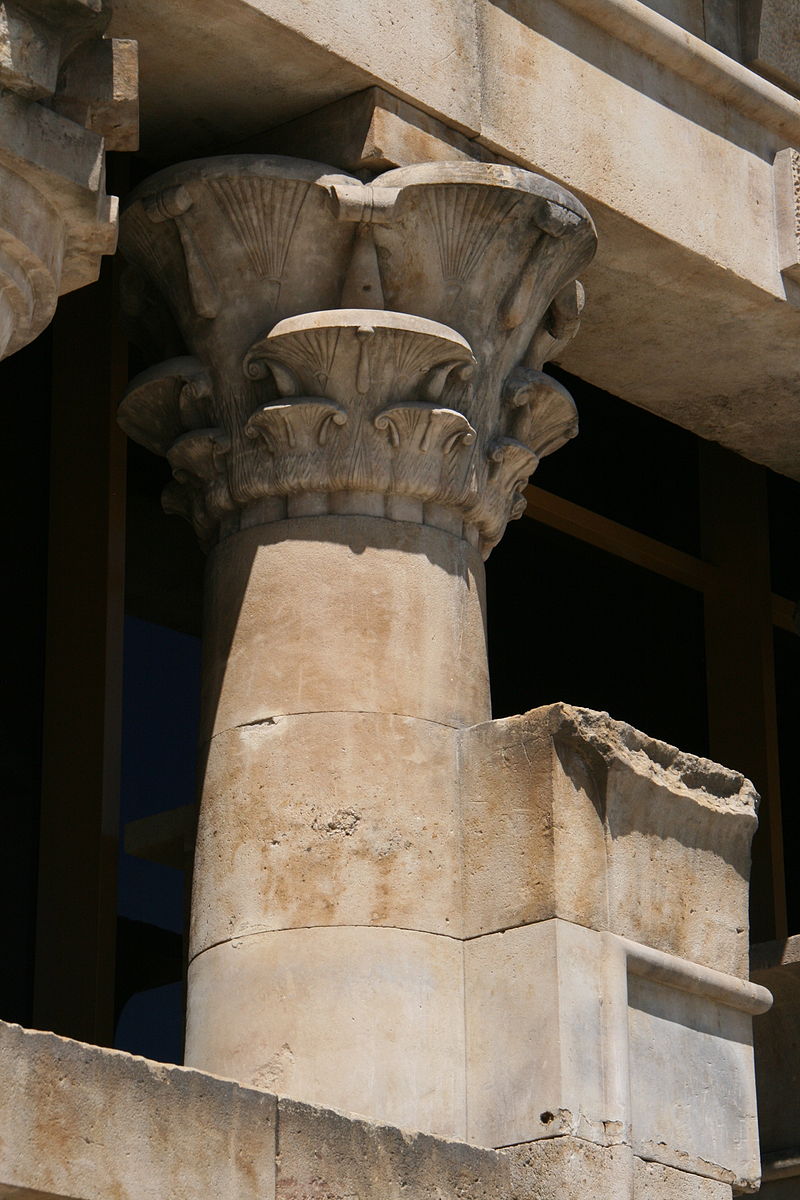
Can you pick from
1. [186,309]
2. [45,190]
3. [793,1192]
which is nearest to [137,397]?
[186,309]

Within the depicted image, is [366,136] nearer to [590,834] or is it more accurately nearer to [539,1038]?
[590,834]

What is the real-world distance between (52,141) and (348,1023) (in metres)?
2.35

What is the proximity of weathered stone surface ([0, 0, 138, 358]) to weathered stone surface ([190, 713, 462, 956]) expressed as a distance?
52.9 inches

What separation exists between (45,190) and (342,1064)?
2.32 m

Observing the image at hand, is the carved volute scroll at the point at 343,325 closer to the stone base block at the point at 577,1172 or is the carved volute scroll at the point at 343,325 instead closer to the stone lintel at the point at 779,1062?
the stone base block at the point at 577,1172

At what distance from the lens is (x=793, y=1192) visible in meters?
8.30

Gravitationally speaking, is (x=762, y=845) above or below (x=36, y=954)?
above

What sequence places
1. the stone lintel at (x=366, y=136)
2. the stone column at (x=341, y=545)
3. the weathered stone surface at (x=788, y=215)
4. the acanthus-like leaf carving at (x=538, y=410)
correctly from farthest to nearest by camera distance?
1. the weathered stone surface at (x=788, y=215)
2. the acanthus-like leaf carving at (x=538, y=410)
3. the stone lintel at (x=366, y=136)
4. the stone column at (x=341, y=545)

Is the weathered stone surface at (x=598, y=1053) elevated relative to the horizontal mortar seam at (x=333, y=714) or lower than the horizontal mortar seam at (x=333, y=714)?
lower

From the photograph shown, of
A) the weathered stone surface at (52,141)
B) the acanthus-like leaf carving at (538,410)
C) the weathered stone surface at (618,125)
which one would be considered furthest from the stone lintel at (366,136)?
the weathered stone surface at (52,141)

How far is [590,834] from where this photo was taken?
21.2ft

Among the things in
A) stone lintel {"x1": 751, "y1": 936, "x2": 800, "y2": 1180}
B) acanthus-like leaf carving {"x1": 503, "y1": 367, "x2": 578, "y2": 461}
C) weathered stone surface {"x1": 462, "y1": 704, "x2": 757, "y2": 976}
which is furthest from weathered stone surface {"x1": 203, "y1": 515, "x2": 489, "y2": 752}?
stone lintel {"x1": 751, "y1": 936, "x2": 800, "y2": 1180}

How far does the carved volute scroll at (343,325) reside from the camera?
672 cm

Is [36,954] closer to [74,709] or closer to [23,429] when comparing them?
[74,709]
